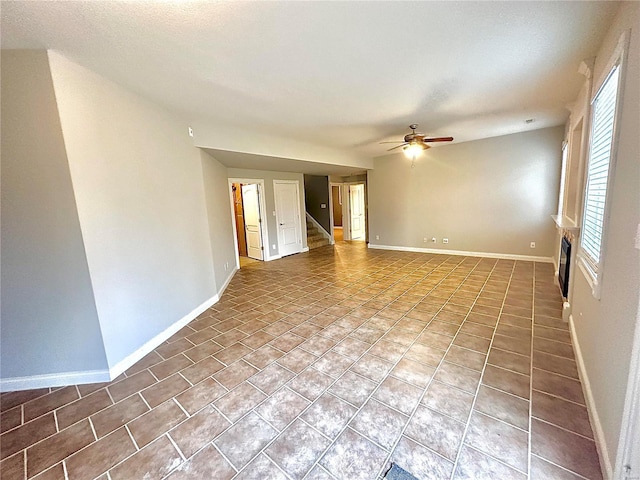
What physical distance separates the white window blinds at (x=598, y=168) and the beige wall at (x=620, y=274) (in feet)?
0.85

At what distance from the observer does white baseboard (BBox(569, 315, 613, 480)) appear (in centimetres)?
128

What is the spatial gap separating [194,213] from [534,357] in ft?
13.1

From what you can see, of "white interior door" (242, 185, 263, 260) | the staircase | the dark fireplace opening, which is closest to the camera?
the dark fireplace opening

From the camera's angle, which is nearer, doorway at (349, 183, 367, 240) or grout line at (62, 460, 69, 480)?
grout line at (62, 460, 69, 480)

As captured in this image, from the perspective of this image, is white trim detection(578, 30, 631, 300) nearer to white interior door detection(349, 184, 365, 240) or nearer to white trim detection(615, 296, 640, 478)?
white trim detection(615, 296, 640, 478)

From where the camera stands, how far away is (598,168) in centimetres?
205

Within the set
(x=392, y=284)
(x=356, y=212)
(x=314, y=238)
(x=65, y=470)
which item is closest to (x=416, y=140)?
(x=392, y=284)

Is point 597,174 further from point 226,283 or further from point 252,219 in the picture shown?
point 252,219

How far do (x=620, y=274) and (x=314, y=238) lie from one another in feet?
23.5

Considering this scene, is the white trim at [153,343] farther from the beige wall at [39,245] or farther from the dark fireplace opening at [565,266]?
the dark fireplace opening at [565,266]

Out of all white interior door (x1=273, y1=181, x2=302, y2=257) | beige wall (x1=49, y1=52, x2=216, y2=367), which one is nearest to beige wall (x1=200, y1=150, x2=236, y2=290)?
beige wall (x1=49, y1=52, x2=216, y2=367)

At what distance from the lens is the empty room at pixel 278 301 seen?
4.78ft

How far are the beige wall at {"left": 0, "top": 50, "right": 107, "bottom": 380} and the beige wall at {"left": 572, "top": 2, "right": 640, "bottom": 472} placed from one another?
340 cm


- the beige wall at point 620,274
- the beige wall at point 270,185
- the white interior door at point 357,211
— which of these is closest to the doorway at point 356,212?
the white interior door at point 357,211
